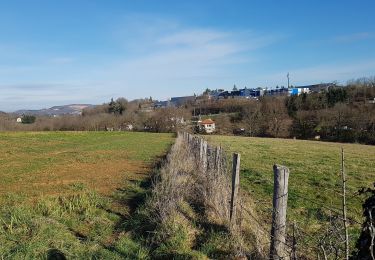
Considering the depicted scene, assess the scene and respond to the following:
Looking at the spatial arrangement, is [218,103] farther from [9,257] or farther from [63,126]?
[9,257]

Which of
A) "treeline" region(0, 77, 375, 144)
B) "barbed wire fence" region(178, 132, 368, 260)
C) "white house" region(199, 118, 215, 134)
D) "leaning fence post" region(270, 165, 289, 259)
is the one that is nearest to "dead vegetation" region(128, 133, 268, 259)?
"barbed wire fence" region(178, 132, 368, 260)

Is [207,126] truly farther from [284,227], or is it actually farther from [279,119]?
→ [284,227]

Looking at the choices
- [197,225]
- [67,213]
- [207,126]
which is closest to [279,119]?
[207,126]

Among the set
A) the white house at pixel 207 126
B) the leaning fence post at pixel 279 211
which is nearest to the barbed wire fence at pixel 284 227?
the leaning fence post at pixel 279 211

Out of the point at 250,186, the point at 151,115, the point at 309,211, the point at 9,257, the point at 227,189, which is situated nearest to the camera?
the point at 9,257

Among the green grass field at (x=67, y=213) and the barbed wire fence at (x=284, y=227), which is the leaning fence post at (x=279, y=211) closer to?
the barbed wire fence at (x=284, y=227)

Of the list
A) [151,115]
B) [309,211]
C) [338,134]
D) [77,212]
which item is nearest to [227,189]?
[309,211]

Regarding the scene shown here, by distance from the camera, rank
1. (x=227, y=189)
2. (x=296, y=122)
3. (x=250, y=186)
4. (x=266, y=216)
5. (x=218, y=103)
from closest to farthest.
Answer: (x=227, y=189) < (x=266, y=216) < (x=250, y=186) < (x=296, y=122) < (x=218, y=103)

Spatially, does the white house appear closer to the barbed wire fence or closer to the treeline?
the treeline

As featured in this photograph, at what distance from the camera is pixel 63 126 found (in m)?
106

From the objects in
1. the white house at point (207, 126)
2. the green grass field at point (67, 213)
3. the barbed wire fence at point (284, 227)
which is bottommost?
the white house at point (207, 126)

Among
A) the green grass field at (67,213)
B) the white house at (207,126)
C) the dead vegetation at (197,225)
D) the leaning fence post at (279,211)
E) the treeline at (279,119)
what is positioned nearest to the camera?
the leaning fence post at (279,211)

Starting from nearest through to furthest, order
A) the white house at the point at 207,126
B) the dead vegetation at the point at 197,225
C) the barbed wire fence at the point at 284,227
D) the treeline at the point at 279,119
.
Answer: the barbed wire fence at the point at 284,227
the dead vegetation at the point at 197,225
the treeline at the point at 279,119
the white house at the point at 207,126

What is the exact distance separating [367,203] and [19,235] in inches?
248
